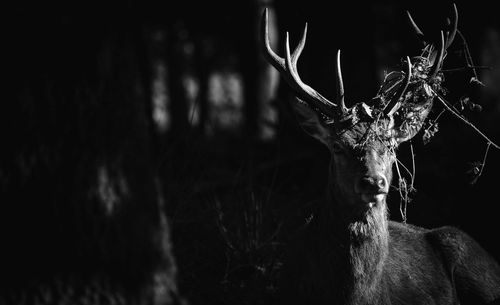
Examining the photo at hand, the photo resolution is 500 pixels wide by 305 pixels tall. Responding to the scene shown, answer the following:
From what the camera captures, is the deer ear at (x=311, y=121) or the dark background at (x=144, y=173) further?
the deer ear at (x=311, y=121)

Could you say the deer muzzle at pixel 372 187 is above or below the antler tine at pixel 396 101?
below

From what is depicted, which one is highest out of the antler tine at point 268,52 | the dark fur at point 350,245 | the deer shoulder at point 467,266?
the antler tine at point 268,52

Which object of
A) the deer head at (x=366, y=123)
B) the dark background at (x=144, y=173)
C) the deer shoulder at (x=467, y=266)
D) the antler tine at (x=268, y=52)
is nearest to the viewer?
the dark background at (x=144, y=173)

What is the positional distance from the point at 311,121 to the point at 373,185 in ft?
3.01


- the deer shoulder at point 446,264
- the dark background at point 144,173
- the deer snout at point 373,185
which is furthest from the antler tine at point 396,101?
the dark background at point 144,173

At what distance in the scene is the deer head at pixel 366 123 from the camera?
4.72 meters

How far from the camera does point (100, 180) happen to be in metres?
3.45

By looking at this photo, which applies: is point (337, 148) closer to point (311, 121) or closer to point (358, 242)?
point (311, 121)

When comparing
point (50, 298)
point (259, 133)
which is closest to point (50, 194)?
point (50, 298)

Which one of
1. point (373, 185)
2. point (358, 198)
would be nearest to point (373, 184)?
point (373, 185)

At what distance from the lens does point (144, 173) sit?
366cm

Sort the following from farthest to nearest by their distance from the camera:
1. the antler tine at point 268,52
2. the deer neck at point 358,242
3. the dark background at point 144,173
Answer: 1. the antler tine at point 268,52
2. the deer neck at point 358,242
3. the dark background at point 144,173

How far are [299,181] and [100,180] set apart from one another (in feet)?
17.7

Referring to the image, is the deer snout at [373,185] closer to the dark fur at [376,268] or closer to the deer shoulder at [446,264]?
the dark fur at [376,268]
